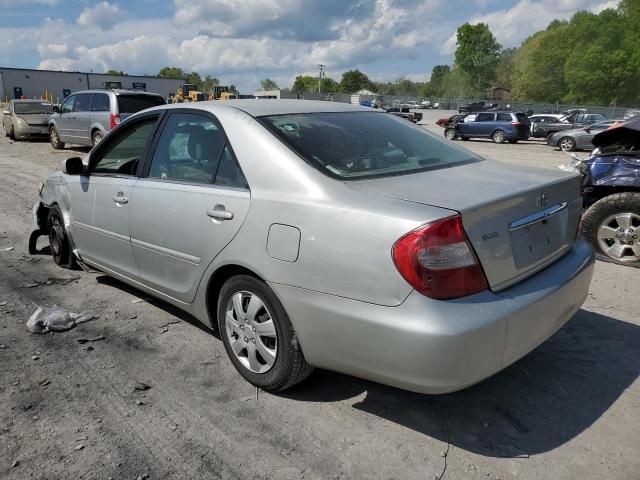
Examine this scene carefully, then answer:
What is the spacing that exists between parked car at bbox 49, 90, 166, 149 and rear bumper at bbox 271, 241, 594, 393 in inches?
484

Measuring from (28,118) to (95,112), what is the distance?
630cm

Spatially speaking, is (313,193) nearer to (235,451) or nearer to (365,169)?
(365,169)

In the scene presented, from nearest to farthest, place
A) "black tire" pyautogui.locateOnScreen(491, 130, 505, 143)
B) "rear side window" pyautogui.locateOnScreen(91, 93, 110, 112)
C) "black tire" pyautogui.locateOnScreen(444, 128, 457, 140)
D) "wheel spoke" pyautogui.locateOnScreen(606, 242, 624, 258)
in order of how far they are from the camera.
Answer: "wheel spoke" pyautogui.locateOnScreen(606, 242, 624, 258) < "rear side window" pyautogui.locateOnScreen(91, 93, 110, 112) < "black tire" pyautogui.locateOnScreen(491, 130, 505, 143) < "black tire" pyautogui.locateOnScreen(444, 128, 457, 140)

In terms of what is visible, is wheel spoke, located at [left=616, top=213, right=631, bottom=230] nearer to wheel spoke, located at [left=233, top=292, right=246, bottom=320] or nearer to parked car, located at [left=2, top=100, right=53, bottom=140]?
wheel spoke, located at [left=233, top=292, right=246, bottom=320]

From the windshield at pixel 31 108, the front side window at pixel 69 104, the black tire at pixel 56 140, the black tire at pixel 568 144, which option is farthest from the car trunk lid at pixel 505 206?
the black tire at pixel 568 144

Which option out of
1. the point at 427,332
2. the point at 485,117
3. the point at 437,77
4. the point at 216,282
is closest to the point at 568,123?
the point at 485,117

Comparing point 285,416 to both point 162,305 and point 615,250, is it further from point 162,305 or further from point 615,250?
point 615,250

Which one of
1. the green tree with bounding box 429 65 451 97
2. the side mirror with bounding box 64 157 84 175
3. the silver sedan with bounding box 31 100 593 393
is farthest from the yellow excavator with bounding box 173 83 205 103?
the green tree with bounding box 429 65 451 97

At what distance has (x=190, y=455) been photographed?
8.41ft

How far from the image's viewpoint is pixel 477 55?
4503 inches

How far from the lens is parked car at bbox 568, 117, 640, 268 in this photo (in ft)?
17.5

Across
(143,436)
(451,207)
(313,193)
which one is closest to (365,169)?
(313,193)

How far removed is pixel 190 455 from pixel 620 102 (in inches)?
3720

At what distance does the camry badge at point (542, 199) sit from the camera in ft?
9.04
